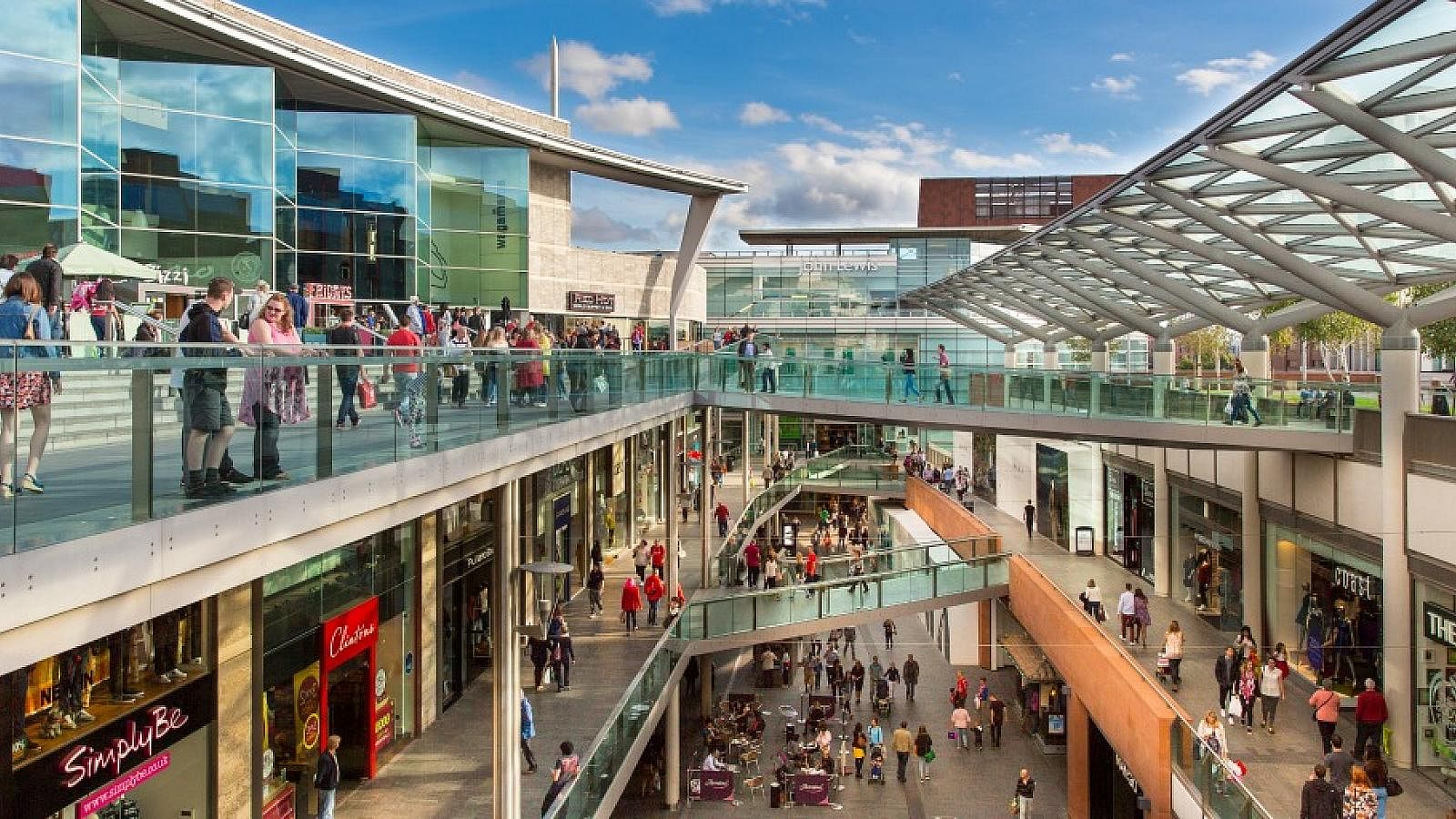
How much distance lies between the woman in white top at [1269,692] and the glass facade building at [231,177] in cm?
1899

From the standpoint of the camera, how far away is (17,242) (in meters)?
15.8

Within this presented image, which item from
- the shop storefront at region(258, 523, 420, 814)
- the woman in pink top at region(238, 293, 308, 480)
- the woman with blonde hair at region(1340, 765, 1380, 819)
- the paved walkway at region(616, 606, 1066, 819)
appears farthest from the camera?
the paved walkway at region(616, 606, 1066, 819)

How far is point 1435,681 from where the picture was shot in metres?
14.4

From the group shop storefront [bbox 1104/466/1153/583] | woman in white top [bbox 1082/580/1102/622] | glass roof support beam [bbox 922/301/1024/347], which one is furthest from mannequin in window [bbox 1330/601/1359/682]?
glass roof support beam [bbox 922/301/1024/347]

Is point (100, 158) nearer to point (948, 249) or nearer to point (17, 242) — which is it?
point (17, 242)

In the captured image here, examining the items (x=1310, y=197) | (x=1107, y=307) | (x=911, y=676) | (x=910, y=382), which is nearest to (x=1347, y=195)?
(x=1310, y=197)

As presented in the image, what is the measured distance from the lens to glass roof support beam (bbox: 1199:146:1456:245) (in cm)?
1307

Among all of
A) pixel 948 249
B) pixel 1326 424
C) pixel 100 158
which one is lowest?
pixel 1326 424

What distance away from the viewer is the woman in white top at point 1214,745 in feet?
42.9

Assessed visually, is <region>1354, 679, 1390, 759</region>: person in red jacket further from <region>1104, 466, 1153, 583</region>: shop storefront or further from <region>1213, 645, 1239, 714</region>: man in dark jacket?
<region>1104, 466, 1153, 583</region>: shop storefront

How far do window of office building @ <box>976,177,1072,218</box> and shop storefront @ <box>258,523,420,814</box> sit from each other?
222 ft

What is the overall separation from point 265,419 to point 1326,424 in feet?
55.0

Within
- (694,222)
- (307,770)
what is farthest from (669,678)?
(694,222)

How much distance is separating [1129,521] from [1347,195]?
53.0 feet
